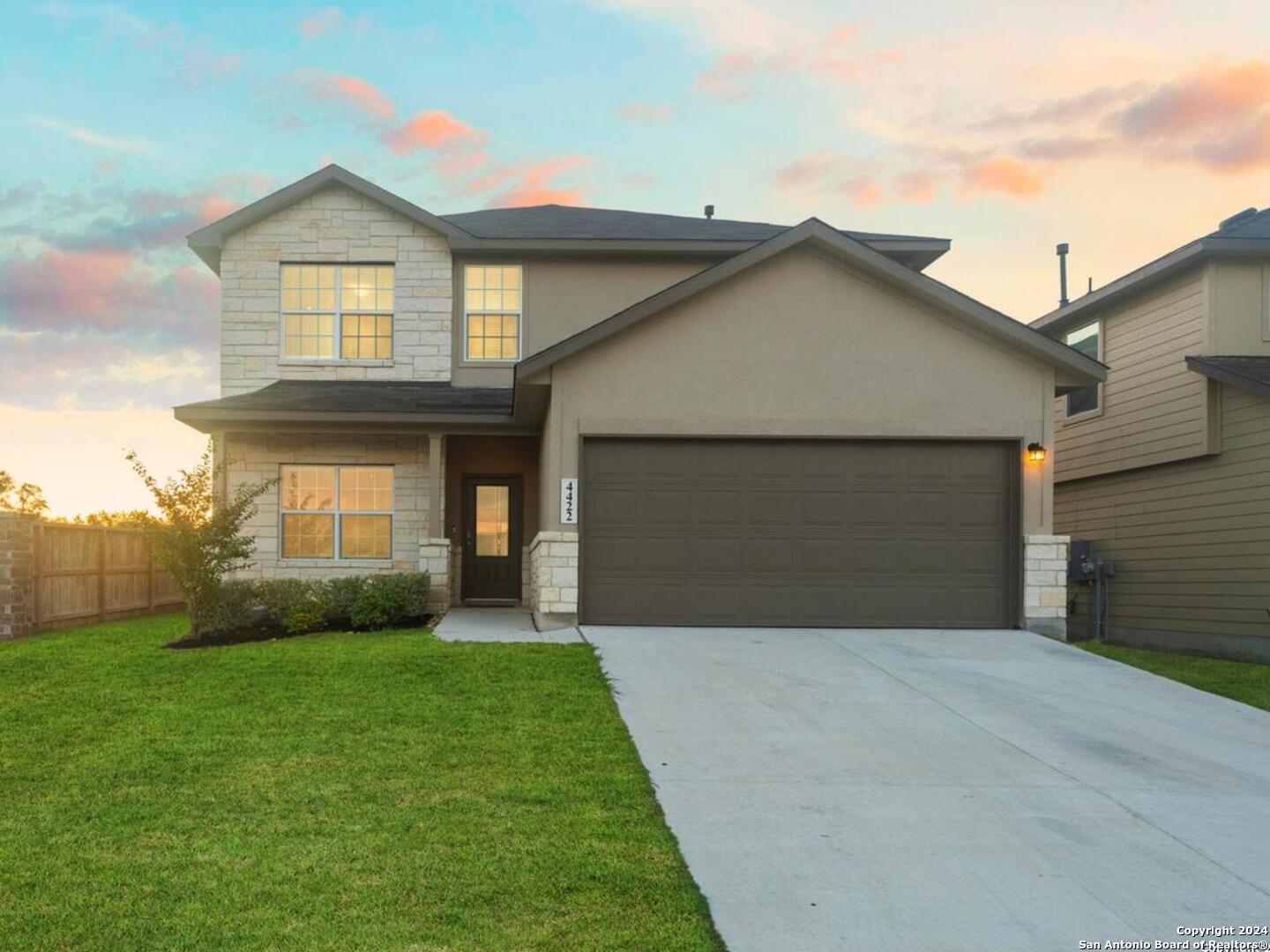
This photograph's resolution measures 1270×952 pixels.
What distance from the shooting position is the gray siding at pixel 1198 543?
14461mm

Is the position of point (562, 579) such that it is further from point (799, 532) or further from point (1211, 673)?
point (1211, 673)

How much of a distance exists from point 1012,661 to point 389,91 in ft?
43.8

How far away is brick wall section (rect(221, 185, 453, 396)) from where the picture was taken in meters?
16.7

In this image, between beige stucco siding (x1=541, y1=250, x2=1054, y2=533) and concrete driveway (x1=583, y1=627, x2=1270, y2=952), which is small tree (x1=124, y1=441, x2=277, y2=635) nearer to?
beige stucco siding (x1=541, y1=250, x2=1054, y2=533)

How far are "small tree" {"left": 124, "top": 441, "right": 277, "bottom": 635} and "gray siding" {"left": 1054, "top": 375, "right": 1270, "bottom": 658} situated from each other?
13921 millimetres

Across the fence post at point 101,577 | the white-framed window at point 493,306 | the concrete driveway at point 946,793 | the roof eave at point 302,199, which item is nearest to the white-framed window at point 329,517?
the fence post at point 101,577

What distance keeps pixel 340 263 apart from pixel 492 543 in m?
5.32

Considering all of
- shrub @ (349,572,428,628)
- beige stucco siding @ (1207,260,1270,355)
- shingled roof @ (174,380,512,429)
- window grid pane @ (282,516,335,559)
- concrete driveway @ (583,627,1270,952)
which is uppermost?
beige stucco siding @ (1207,260,1270,355)

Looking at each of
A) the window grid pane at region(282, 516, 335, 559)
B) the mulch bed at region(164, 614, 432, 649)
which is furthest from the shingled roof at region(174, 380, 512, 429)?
the mulch bed at region(164, 614, 432, 649)

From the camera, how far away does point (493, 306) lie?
17141 millimetres

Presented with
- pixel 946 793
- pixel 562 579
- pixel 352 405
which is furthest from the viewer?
pixel 352 405

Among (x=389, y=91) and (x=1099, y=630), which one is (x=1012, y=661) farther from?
(x=389, y=91)

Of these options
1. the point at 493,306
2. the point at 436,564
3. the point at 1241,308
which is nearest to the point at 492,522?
the point at 436,564

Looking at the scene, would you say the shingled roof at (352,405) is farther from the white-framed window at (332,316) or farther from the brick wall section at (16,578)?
the brick wall section at (16,578)
